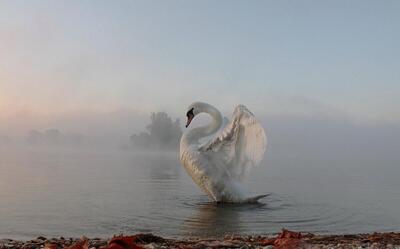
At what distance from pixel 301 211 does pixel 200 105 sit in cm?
739

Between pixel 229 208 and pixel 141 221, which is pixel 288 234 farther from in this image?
pixel 229 208

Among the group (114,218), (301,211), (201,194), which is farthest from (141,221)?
(201,194)

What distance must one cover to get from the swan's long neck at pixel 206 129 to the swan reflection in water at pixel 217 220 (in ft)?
9.91

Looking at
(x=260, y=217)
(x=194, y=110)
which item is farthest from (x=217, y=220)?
(x=194, y=110)

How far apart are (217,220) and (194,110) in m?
8.15

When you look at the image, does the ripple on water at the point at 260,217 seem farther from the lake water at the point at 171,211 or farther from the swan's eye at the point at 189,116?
the swan's eye at the point at 189,116

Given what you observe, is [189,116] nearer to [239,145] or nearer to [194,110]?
[194,110]

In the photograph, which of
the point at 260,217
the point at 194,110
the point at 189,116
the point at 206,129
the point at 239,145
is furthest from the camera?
the point at 189,116

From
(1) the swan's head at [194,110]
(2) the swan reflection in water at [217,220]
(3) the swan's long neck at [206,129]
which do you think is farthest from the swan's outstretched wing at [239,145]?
(1) the swan's head at [194,110]

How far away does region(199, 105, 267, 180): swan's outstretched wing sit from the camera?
18.8m

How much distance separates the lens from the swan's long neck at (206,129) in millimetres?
21219

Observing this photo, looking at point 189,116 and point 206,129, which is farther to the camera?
point 189,116

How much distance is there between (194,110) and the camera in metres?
22.9

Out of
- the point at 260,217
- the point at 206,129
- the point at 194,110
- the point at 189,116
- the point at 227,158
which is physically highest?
the point at 194,110
